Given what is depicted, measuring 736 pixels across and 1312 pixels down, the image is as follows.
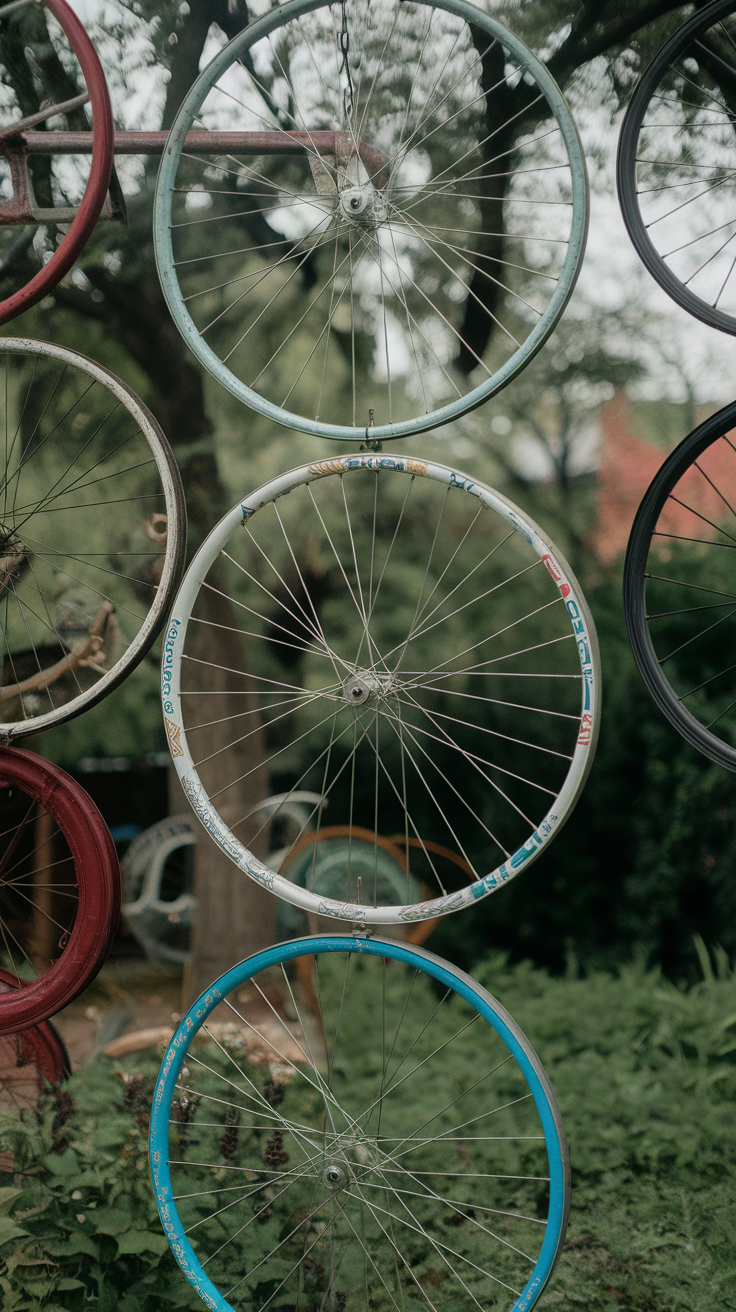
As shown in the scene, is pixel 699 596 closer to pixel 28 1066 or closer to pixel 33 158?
pixel 33 158

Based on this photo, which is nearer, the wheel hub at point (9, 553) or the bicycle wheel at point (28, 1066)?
the wheel hub at point (9, 553)

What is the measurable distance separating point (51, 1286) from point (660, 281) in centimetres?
322

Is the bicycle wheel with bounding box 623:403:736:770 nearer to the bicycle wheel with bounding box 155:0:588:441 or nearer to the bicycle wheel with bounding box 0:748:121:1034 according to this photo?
the bicycle wheel with bounding box 155:0:588:441

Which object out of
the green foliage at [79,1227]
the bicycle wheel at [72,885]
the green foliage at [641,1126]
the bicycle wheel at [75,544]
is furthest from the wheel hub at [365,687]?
the green foliage at [641,1126]

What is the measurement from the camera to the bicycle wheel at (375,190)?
90.2 inches

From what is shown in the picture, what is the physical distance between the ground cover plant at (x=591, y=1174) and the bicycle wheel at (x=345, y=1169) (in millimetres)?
121

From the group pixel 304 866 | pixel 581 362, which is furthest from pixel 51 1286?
pixel 581 362

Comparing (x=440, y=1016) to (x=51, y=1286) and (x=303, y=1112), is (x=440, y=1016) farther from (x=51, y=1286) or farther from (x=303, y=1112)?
(x=51, y=1286)

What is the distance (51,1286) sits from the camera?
2.49 meters

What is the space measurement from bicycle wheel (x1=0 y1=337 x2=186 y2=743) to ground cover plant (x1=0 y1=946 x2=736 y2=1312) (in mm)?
1390

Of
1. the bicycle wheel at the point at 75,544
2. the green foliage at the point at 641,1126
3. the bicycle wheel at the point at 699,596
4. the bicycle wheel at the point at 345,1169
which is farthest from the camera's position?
the bicycle wheel at the point at 699,596

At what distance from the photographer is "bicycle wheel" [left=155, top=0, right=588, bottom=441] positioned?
229cm

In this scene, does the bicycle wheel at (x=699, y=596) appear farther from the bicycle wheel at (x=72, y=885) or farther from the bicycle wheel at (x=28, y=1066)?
the bicycle wheel at (x=28, y=1066)

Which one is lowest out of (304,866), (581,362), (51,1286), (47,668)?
(51,1286)
